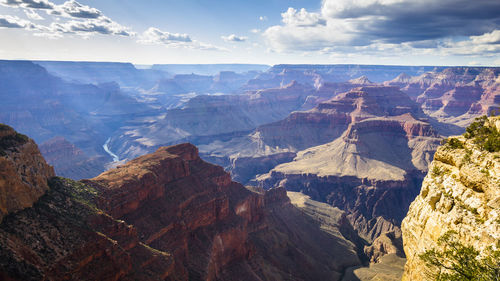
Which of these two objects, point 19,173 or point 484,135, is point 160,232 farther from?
point 484,135

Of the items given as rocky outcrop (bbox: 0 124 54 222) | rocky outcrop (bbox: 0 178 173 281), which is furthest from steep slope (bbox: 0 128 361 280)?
rocky outcrop (bbox: 0 124 54 222)

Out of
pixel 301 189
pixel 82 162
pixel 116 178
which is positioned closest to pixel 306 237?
pixel 116 178

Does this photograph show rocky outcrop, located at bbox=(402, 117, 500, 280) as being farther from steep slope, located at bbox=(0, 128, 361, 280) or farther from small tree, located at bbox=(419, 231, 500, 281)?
steep slope, located at bbox=(0, 128, 361, 280)

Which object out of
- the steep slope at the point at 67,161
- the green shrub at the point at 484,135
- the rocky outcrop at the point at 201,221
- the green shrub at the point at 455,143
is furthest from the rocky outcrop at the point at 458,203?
the steep slope at the point at 67,161

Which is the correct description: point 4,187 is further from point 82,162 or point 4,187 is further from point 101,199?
point 82,162

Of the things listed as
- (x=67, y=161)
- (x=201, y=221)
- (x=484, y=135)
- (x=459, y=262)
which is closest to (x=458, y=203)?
(x=459, y=262)

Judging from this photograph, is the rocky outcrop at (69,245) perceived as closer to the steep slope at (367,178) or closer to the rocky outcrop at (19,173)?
the rocky outcrop at (19,173)
